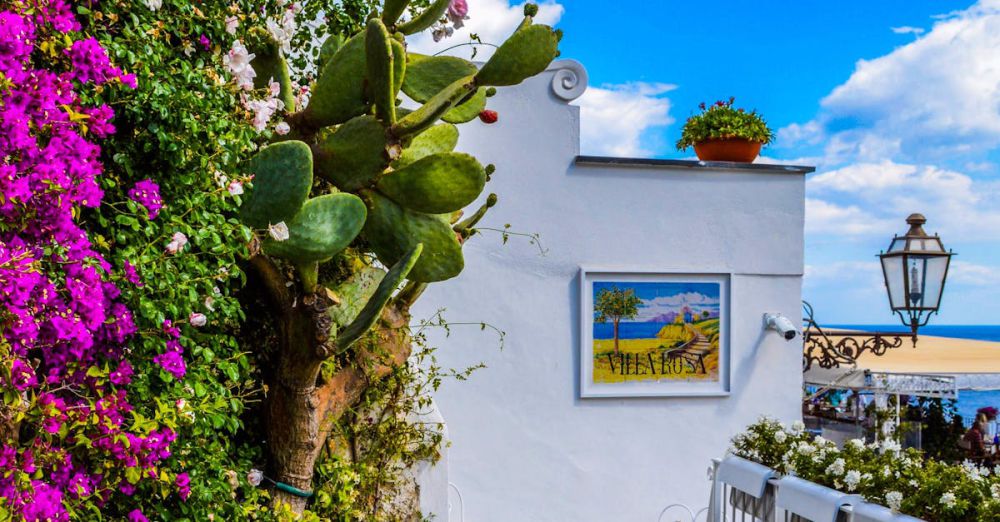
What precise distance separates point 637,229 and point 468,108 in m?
2.91

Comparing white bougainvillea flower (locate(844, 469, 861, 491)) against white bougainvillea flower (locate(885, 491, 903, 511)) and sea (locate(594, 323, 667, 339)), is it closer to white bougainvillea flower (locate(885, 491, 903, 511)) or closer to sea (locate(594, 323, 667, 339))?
white bougainvillea flower (locate(885, 491, 903, 511))

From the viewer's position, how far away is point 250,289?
10.5 feet

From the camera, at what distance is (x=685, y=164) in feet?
21.0

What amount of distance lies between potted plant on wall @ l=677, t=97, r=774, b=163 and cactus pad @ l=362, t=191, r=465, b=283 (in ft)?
12.6

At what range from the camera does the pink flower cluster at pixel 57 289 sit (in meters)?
1.97

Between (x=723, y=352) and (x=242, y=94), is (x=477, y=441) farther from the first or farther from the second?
(x=242, y=94)

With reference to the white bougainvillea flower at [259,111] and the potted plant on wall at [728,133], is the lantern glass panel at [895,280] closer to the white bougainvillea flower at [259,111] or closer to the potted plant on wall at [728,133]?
the potted plant on wall at [728,133]

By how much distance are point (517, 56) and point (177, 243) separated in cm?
128

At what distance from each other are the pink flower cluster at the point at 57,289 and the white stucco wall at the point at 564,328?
148 inches

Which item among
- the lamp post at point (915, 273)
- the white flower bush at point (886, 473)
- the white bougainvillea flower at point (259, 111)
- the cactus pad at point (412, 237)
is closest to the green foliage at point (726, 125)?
the lamp post at point (915, 273)

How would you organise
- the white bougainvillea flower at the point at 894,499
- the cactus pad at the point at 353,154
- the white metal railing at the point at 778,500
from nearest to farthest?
the cactus pad at the point at 353,154 < the white bougainvillea flower at the point at 894,499 < the white metal railing at the point at 778,500

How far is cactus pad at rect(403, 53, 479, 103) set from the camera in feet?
11.2

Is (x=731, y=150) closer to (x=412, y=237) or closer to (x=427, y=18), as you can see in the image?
(x=427, y=18)

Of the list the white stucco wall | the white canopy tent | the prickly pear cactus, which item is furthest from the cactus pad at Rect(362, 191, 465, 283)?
the white canopy tent
